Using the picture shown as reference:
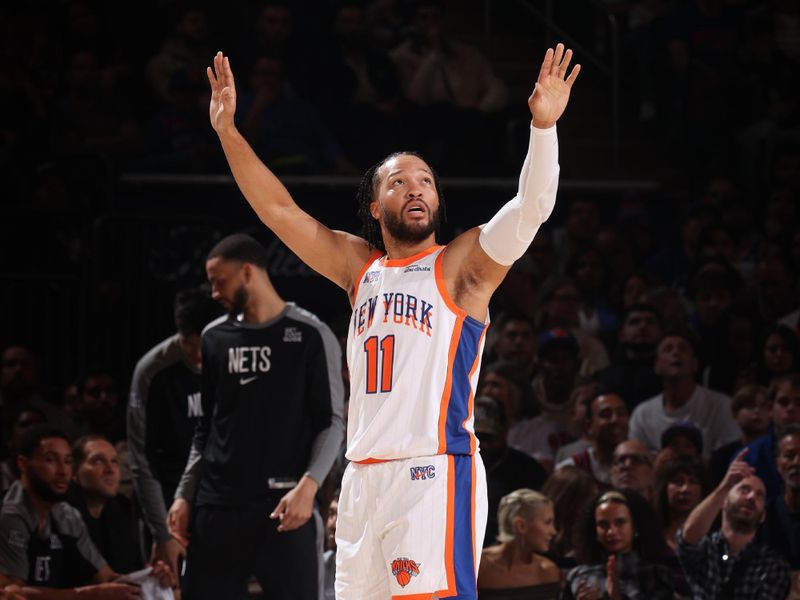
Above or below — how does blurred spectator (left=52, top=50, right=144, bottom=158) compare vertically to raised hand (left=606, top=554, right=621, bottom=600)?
above

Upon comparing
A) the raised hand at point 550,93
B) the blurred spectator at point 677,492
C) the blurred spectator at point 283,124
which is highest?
the blurred spectator at point 283,124

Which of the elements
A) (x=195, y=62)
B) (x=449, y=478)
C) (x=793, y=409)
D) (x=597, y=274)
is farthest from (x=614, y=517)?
(x=195, y=62)

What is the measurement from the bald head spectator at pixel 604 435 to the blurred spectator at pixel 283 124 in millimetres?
3283

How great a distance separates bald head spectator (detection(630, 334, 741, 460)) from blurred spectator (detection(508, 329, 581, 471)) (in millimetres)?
425

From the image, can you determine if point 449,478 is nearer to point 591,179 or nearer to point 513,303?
point 513,303

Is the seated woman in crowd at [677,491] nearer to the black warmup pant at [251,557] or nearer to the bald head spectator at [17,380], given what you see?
the black warmup pant at [251,557]

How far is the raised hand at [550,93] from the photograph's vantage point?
4164 millimetres

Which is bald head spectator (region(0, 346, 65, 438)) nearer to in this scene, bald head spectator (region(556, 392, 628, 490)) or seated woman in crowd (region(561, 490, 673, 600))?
bald head spectator (region(556, 392, 628, 490))

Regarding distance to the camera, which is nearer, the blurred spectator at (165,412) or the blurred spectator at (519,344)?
the blurred spectator at (165,412)

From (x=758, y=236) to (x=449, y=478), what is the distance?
6338mm

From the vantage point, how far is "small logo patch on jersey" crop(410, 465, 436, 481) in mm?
4242

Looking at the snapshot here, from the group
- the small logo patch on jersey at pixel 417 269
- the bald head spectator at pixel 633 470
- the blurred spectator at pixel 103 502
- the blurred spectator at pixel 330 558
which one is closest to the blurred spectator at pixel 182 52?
the blurred spectator at pixel 103 502

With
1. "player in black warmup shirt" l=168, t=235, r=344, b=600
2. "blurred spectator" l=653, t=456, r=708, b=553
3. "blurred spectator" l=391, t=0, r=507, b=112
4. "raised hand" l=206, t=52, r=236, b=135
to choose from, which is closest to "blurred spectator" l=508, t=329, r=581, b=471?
"blurred spectator" l=653, t=456, r=708, b=553

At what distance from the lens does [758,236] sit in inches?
396
